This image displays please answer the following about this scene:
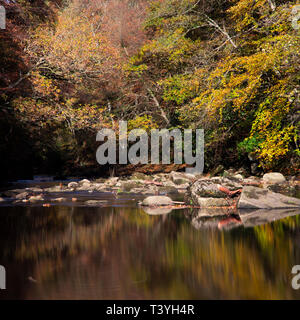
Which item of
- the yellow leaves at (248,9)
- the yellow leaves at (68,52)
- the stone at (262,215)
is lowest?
the stone at (262,215)

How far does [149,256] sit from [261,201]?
4831 millimetres

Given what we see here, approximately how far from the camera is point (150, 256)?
4.99 metres

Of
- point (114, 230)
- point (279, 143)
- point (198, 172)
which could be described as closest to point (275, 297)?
point (114, 230)

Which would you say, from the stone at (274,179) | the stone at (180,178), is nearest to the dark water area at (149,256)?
the stone at (180,178)

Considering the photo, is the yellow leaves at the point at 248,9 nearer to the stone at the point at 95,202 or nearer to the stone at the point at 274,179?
the stone at the point at 274,179

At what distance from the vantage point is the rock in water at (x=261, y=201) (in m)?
9.11

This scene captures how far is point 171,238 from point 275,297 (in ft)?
9.49

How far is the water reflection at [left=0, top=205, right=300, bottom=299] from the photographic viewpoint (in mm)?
3660

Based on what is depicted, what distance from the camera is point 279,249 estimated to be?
525cm

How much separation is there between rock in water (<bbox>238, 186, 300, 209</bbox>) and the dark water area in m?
0.63

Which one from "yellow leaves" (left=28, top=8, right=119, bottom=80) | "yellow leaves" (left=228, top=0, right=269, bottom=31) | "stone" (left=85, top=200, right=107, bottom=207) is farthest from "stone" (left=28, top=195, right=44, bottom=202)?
"yellow leaves" (left=228, top=0, right=269, bottom=31)

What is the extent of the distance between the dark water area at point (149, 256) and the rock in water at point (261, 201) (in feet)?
2.07

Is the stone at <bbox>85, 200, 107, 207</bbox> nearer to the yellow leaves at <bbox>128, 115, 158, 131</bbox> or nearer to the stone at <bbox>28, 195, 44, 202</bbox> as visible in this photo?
the stone at <bbox>28, 195, 44, 202</bbox>
